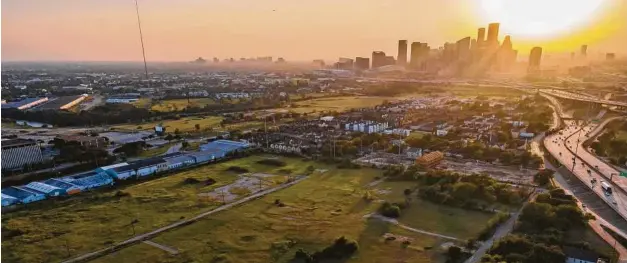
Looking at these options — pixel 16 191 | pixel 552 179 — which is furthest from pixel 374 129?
pixel 16 191

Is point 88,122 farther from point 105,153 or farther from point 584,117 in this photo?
point 584,117

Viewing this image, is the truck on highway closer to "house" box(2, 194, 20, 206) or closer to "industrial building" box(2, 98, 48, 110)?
"house" box(2, 194, 20, 206)

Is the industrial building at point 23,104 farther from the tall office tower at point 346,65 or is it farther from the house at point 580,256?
the tall office tower at point 346,65

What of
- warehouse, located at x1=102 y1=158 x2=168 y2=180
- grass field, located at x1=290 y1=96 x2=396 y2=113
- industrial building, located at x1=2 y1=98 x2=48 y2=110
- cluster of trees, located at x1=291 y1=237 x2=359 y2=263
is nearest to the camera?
cluster of trees, located at x1=291 y1=237 x2=359 y2=263

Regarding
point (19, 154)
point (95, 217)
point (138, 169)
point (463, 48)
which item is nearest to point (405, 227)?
point (95, 217)

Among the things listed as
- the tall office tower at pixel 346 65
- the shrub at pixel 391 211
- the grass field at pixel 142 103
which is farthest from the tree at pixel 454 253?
the tall office tower at pixel 346 65

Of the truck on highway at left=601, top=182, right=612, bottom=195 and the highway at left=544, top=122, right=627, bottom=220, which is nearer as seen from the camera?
the highway at left=544, top=122, right=627, bottom=220

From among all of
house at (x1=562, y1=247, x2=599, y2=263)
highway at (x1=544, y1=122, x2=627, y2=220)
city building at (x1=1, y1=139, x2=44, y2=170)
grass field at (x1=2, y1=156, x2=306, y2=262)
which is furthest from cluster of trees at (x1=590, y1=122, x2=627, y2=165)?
city building at (x1=1, y1=139, x2=44, y2=170)
